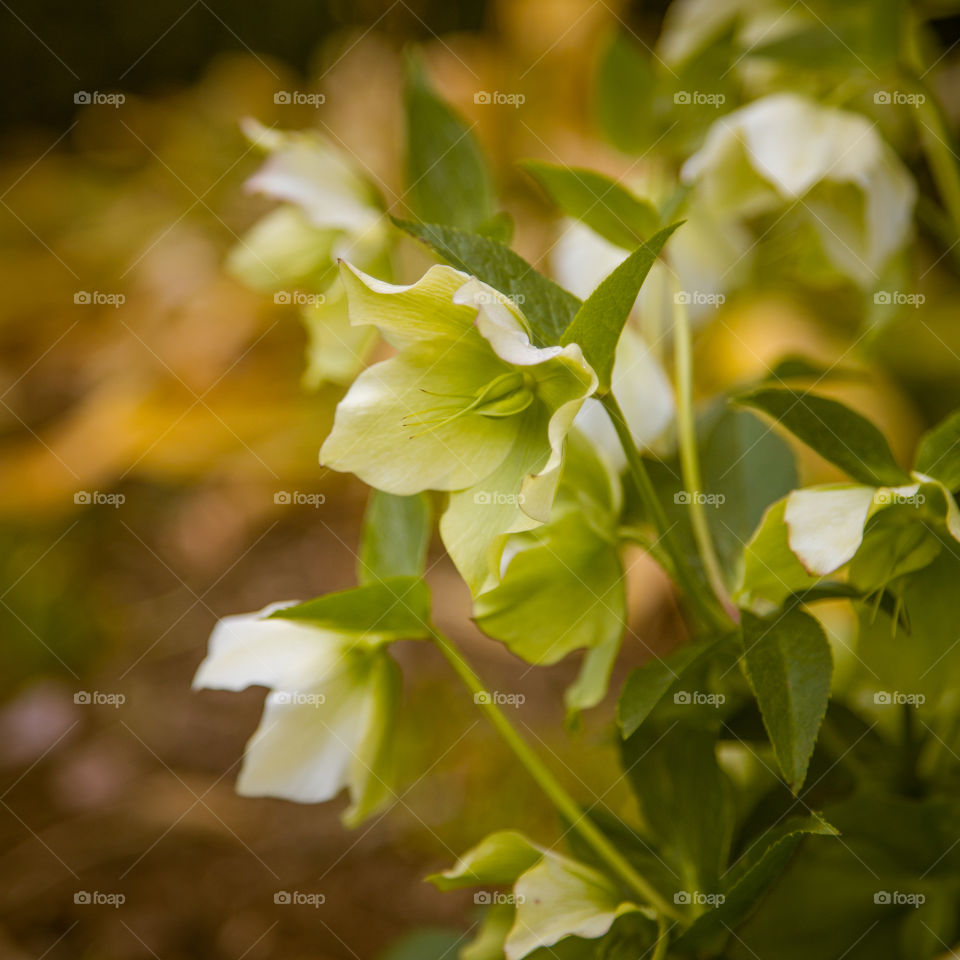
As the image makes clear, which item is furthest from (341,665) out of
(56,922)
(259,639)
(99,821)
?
(99,821)

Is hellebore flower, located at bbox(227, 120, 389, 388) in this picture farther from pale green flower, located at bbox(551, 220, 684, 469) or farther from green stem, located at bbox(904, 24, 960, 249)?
green stem, located at bbox(904, 24, 960, 249)

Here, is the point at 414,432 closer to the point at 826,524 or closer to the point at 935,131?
the point at 826,524

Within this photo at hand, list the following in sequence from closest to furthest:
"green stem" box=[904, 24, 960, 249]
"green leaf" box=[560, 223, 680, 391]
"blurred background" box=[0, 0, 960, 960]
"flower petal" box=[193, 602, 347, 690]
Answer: "green leaf" box=[560, 223, 680, 391]
"flower petal" box=[193, 602, 347, 690]
"green stem" box=[904, 24, 960, 249]
"blurred background" box=[0, 0, 960, 960]

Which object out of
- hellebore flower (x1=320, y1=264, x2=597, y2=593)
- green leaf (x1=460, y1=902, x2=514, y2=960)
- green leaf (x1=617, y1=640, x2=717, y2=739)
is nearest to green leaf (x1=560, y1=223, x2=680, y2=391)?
hellebore flower (x1=320, y1=264, x2=597, y2=593)

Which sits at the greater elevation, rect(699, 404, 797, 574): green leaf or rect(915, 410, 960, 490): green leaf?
rect(915, 410, 960, 490): green leaf

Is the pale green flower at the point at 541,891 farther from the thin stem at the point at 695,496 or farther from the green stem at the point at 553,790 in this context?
the thin stem at the point at 695,496

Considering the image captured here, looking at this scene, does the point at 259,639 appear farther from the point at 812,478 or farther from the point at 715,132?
the point at 812,478

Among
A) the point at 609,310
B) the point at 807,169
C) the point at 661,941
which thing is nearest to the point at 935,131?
the point at 807,169
